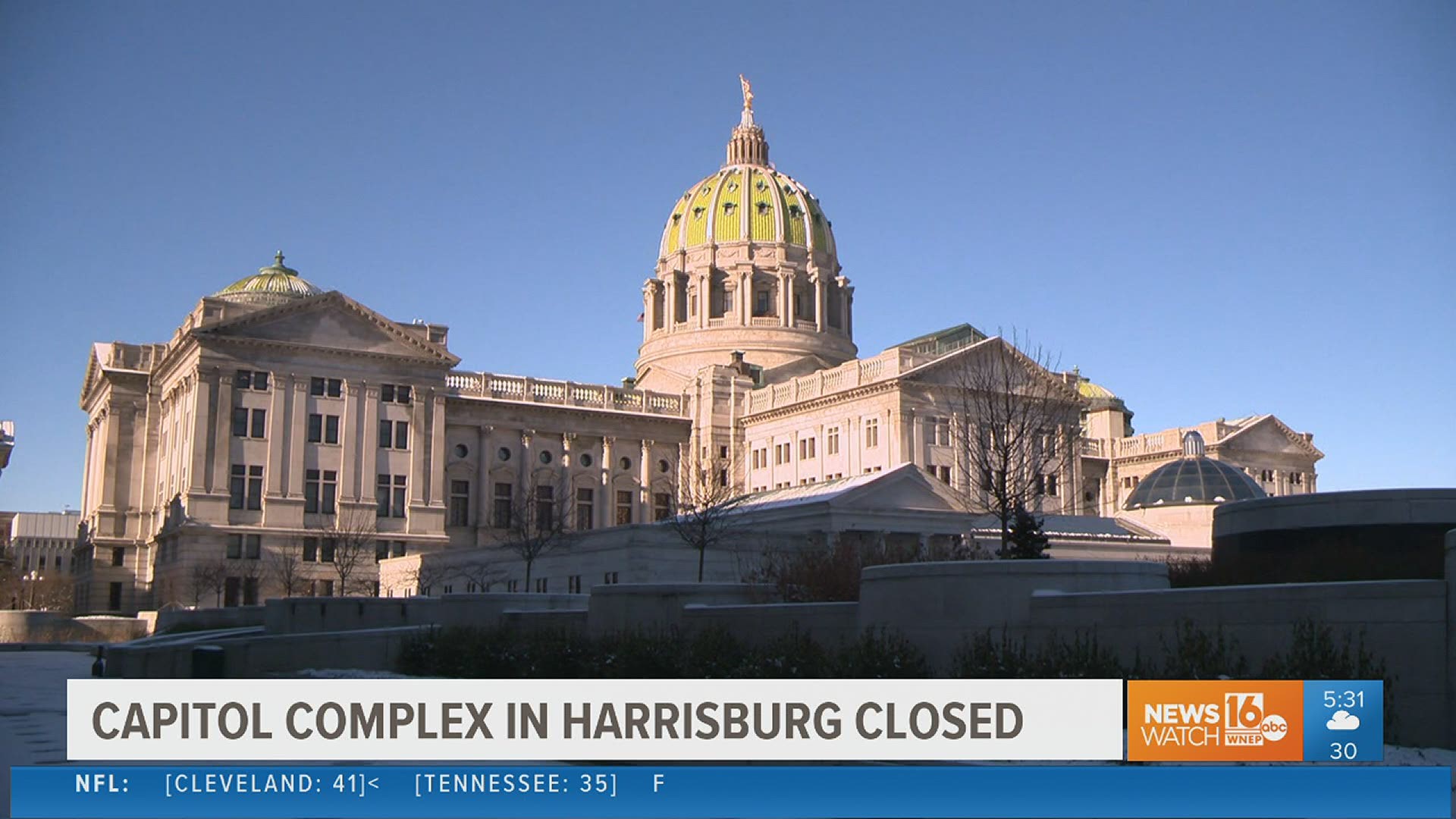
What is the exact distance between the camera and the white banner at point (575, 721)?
45.2ft

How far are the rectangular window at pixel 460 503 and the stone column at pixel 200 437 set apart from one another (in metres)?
19.6

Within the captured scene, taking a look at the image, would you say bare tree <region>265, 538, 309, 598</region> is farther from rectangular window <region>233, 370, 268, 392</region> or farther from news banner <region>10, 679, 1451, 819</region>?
news banner <region>10, 679, 1451, 819</region>

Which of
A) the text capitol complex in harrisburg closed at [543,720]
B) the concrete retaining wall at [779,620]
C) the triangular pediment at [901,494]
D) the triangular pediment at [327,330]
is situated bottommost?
the text capitol complex in harrisburg closed at [543,720]

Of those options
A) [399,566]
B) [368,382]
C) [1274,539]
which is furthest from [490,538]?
[1274,539]

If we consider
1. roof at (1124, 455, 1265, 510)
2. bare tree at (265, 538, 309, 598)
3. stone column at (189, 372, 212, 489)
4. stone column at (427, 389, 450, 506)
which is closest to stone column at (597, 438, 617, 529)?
stone column at (427, 389, 450, 506)

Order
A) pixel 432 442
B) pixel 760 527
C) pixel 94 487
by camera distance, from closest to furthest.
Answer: pixel 760 527
pixel 432 442
pixel 94 487

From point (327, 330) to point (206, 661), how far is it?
188 ft

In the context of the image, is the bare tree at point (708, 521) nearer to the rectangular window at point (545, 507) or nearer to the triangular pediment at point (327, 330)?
the rectangular window at point (545, 507)

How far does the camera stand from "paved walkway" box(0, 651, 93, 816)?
16.1 meters

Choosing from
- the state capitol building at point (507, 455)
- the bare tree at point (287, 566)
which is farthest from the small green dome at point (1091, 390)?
the bare tree at point (287, 566)

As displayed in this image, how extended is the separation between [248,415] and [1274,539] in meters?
65.4

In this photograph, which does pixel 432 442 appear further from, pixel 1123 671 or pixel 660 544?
pixel 1123 671

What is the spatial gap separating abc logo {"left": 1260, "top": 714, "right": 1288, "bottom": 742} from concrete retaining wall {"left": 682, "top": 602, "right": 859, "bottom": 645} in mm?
8366

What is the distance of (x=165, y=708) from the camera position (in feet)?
Result: 46.5
